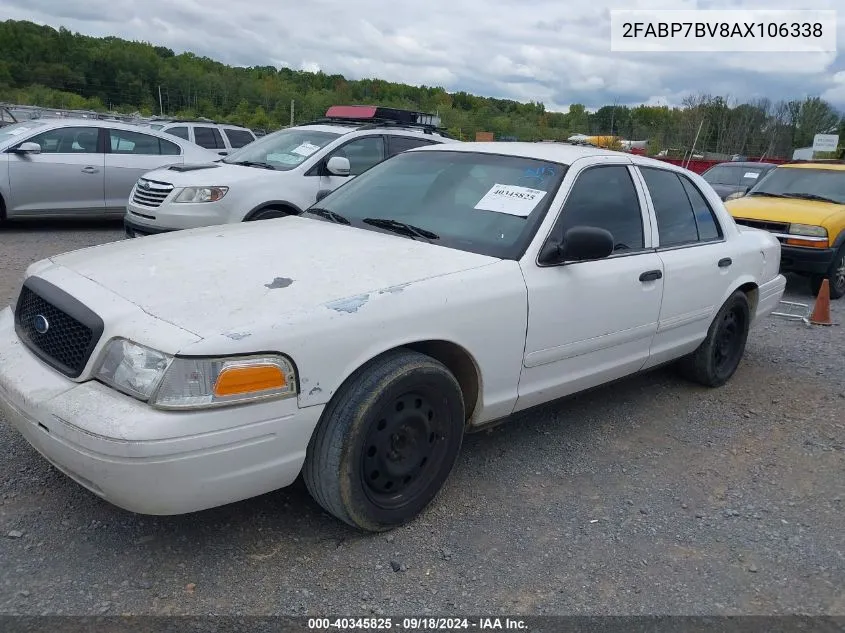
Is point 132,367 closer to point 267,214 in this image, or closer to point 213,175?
point 267,214

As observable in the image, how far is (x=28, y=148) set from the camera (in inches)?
369

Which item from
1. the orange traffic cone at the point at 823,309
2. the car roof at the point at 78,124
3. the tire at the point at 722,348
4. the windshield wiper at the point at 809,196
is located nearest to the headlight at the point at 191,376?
the tire at the point at 722,348

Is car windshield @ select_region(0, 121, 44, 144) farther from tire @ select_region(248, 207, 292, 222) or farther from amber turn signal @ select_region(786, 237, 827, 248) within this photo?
amber turn signal @ select_region(786, 237, 827, 248)

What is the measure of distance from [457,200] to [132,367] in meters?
1.97

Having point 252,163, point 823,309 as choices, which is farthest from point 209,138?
point 823,309

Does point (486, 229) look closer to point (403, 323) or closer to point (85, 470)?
point (403, 323)

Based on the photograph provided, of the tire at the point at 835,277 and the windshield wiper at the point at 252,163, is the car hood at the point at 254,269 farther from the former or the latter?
the tire at the point at 835,277

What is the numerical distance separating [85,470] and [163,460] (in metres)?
0.32

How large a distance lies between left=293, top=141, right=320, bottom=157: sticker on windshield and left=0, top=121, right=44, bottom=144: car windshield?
407 centimetres

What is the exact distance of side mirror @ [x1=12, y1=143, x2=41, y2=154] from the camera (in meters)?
9.32

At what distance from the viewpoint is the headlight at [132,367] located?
246 centimetres

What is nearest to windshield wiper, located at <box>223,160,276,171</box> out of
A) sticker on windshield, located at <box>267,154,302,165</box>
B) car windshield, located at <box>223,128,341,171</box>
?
car windshield, located at <box>223,128,341,171</box>

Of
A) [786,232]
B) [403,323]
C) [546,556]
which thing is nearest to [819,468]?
[546,556]

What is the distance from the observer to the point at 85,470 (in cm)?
250
